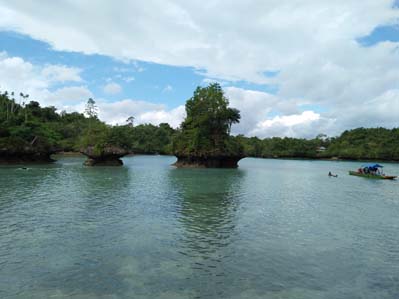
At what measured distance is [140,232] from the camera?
675 inches

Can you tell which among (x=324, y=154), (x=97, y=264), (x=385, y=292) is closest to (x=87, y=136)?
Result: (x=97, y=264)

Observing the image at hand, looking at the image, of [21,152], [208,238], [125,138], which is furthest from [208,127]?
[208,238]

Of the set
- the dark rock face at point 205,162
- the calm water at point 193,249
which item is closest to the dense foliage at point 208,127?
the dark rock face at point 205,162

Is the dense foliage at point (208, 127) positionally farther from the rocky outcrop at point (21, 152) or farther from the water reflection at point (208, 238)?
the water reflection at point (208, 238)

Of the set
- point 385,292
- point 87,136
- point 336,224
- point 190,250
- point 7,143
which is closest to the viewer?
point 385,292

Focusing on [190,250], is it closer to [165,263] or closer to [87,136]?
[165,263]

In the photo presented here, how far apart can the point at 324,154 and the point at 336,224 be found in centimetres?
15790

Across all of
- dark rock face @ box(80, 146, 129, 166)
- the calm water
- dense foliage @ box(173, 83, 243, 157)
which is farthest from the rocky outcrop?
the calm water

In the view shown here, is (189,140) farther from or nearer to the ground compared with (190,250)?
farther from the ground

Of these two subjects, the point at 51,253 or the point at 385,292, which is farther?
the point at 51,253

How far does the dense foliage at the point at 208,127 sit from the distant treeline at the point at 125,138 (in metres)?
4.40

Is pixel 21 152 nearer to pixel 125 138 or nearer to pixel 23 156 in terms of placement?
pixel 23 156

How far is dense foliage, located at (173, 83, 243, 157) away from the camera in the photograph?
6994 centimetres

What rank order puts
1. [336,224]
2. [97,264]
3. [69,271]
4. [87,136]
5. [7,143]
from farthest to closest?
[87,136], [7,143], [336,224], [97,264], [69,271]
